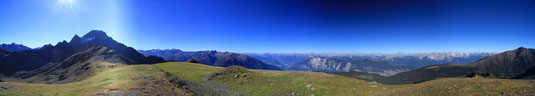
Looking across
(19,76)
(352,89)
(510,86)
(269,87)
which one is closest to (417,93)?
(510,86)

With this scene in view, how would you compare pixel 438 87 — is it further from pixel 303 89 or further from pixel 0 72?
pixel 0 72

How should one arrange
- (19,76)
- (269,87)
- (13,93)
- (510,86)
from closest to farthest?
1. (13,93)
2. (510,86)
3. (269,87)
4. (19,76)

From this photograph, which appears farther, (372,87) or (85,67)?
(85,67)

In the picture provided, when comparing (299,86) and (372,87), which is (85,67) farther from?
(372,87)

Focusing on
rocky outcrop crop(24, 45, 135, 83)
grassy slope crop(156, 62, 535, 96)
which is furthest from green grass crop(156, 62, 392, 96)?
rocky outcrop crop(24, 45, 135, 83)

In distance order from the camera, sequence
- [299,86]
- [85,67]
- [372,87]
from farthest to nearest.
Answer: [85,67] → [299,86] → [372,87]

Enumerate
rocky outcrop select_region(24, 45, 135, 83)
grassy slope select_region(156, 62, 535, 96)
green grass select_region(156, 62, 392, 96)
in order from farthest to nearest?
rocky outcrop select_region(24, 45, 135, 83)
green grass select_region(156, 62, 392, 96)
grassy slope select_region(156, 62, 535, 96)

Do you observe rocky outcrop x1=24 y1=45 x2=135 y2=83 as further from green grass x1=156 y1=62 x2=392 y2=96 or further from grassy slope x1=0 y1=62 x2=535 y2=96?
green grass x1=156 y1=62 x2=392 y2=96

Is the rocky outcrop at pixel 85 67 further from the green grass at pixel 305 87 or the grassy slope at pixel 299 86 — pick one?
the green grass at pixel 305 87

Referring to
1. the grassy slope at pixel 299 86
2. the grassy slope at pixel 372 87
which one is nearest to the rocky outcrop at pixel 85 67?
the grassy slope at pixel 299 86

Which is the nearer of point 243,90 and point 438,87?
point 438,87

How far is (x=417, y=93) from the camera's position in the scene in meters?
18.3

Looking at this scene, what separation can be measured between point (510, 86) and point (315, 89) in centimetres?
1743

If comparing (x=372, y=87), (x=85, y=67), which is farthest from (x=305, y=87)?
(x=85, y=67)
